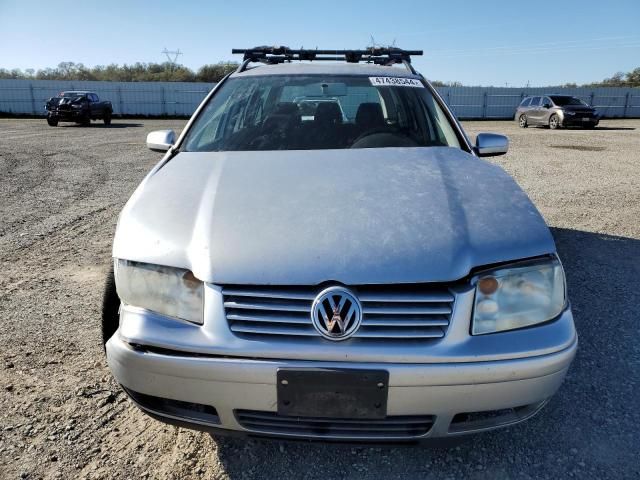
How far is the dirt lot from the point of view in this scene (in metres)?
1.96

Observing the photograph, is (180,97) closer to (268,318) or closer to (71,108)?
(71,108)

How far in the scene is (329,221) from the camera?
185cm

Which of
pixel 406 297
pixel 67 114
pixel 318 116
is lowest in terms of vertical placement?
pixel 406 297

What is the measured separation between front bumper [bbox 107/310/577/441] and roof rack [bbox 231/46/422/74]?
2766mm

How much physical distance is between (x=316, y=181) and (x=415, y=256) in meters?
0.69

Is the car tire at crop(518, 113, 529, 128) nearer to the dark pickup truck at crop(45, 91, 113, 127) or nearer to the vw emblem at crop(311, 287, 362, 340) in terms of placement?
the dark pickup truck at crop(45, 91, 113, 127)

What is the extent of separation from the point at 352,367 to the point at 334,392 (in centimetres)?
10

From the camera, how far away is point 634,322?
3170 millimetres

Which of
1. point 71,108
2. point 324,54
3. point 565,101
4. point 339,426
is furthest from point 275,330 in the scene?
point 71,108

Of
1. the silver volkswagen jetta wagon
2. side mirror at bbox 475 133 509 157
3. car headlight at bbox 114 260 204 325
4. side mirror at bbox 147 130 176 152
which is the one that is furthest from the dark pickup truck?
car headlight at bbox 114 260 204 325

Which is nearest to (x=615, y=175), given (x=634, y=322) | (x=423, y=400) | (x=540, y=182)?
(x=540, y=182)

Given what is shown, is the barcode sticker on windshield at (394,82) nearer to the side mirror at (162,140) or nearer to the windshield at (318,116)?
the windshield at (318,116)

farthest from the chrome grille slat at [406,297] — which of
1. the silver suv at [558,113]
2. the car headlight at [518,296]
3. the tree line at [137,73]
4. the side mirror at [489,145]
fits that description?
the tree line at [137,73]

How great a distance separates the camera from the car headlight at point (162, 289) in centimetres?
170
